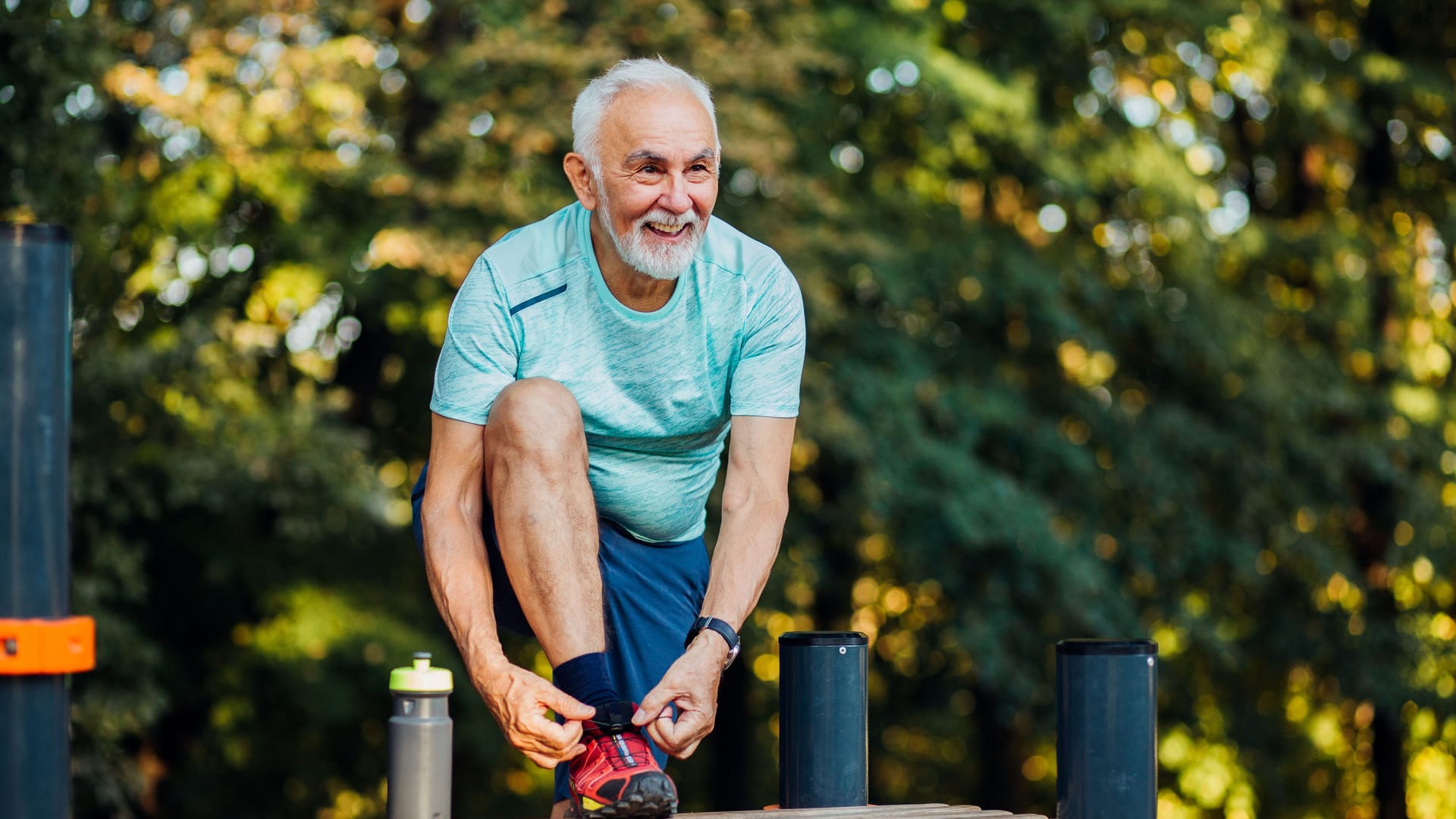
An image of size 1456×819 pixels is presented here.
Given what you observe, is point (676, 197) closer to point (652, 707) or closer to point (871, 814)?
point (652, 707)

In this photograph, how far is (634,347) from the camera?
2848 mm

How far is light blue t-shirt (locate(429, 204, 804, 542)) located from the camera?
2.74 metres

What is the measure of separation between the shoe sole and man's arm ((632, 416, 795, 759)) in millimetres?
151

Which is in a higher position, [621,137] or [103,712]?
[621,137]

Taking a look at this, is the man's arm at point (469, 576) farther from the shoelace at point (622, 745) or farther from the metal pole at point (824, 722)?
the metal pole at point (824, 722)

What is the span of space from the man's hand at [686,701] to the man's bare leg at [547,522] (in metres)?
0.12

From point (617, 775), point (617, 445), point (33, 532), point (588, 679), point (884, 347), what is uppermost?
point (884, 347)

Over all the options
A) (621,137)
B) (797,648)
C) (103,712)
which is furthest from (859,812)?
(103,712)

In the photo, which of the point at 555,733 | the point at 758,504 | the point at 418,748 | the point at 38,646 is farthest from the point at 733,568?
the point at 38,646

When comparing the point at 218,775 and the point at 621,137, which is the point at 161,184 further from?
the point at 621,137

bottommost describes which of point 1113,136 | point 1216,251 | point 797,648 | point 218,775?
point 218,775

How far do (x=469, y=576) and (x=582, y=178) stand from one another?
28.5 inches

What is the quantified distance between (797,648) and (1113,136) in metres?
7.55

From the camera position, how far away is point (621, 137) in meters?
2.72
